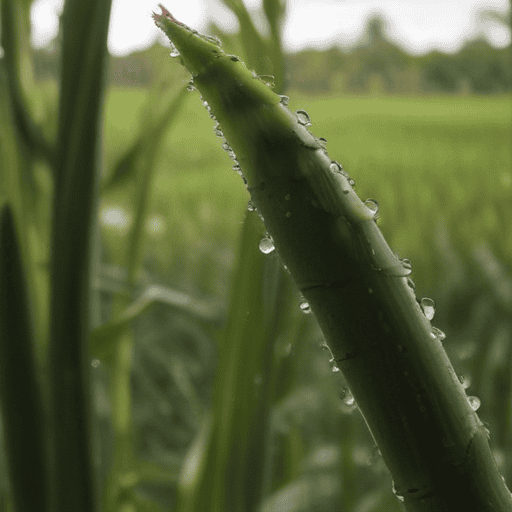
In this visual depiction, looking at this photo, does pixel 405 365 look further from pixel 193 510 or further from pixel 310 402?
pixel 310 402

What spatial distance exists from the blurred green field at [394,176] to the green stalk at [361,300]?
747mm

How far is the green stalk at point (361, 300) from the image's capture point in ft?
0.24

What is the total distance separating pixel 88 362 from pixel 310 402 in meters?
0.42

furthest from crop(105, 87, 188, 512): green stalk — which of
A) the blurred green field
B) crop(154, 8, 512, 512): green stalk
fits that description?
the blurred green field

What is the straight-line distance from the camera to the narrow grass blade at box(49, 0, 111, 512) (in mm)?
206

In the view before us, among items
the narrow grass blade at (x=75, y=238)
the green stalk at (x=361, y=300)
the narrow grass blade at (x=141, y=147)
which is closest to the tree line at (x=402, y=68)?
the narrow grass blade at (x=141, y=147)

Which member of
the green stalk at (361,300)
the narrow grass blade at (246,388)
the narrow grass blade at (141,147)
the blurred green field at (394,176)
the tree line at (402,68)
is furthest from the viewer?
the blurred green field at (394,176)

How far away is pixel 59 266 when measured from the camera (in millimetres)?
213

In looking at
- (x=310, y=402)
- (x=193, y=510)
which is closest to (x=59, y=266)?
(x=193, y=510)

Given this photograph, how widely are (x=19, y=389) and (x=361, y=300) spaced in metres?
0.19

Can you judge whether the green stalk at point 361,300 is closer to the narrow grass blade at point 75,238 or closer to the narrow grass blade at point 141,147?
the narrow grass blade at point 75,238

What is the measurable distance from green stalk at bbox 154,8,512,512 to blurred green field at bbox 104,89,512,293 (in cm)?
75

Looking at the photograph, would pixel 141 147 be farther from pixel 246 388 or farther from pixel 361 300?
pixel 361 300

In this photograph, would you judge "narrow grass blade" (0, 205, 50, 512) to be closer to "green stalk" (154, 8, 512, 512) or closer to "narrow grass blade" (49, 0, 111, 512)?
"narrow grass blade" (49, 0, 111, 512)
